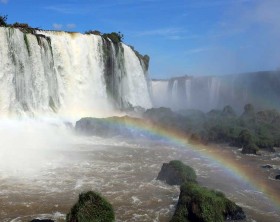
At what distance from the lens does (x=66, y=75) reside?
104 ft

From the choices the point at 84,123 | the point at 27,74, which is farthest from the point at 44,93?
the point at 84,123

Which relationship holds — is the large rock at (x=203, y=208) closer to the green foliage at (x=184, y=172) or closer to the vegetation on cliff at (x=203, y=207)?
the vegetation on cliff at (x=203, y=207)

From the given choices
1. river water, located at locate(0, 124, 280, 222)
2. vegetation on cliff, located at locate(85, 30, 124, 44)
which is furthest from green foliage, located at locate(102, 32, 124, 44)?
river water, located at locate(0, 124, 280, 222)

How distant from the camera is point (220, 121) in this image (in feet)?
98.5

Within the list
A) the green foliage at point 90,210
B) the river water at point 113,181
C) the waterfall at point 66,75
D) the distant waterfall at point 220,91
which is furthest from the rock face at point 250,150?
the distant waterfall at point 220,91

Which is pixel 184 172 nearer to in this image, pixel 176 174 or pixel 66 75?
pixel 176 174

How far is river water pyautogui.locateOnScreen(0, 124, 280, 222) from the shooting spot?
11031mm

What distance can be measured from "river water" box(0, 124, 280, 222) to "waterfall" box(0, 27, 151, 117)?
608 centimetres

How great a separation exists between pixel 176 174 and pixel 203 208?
4.18 metres

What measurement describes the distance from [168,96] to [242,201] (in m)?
43.5

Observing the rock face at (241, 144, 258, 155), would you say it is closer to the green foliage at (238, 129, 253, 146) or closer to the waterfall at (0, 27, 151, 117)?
the green foliage at (238, 129, 253, 146)

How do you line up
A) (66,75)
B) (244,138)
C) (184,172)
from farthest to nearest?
1. (66,75)
2. (244,138)
3. (184,172)

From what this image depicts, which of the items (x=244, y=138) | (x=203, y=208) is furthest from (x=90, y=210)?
(x=244, y=138)

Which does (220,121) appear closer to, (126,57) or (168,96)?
→ (126,57)
